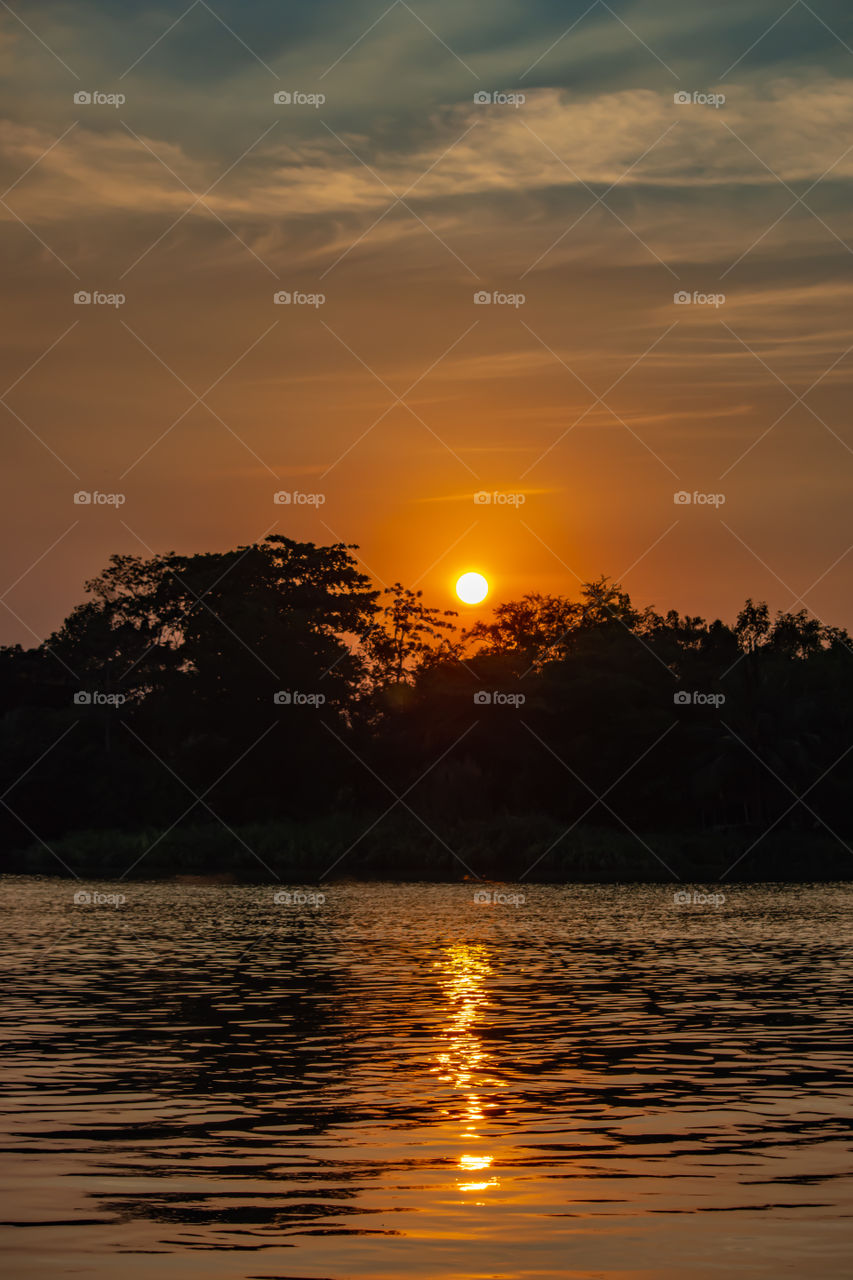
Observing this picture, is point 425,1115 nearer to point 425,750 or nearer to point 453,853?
point 453,853

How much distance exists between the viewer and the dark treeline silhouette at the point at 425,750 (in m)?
85.6

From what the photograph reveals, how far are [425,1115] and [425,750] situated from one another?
260 feet

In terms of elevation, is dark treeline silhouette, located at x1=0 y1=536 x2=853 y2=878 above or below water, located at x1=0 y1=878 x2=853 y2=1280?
above

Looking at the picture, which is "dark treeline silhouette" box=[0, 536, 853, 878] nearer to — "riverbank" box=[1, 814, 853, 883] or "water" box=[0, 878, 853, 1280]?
"riverbank" box=[1, 814, 853, 883]

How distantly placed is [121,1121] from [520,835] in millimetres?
69212

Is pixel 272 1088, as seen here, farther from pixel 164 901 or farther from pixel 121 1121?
pixel 164 901

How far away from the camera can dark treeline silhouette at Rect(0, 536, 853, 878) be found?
85.6 m

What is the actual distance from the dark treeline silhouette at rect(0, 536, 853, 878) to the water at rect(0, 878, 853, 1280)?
5253cm

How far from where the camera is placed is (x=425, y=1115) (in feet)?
48.0

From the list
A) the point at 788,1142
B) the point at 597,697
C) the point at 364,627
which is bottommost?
the point at 788,1142

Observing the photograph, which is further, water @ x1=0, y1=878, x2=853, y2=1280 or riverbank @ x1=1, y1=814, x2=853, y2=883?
riverbank @ x1=1, y1=814, x2=853, y2=883

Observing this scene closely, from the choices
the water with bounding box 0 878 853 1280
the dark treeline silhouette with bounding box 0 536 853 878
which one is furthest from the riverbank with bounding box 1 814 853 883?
the water with bounding box 0 878 853 1280

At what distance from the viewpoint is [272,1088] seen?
16.3m

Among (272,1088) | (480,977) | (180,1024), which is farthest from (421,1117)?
(480,977)
